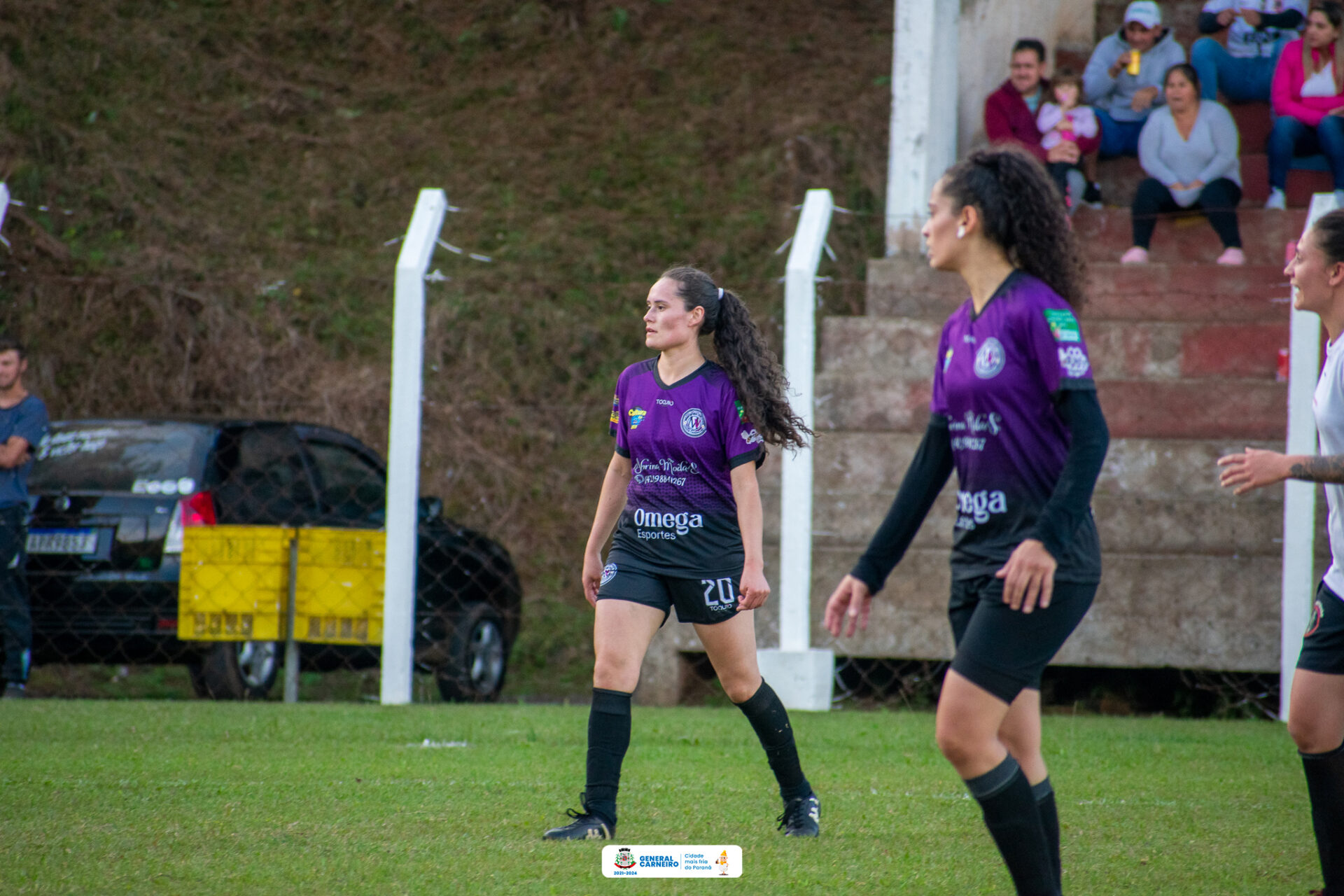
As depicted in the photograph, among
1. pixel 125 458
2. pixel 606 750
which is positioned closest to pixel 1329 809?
pixel 606 750

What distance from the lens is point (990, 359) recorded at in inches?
140

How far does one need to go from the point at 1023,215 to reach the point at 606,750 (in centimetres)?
223

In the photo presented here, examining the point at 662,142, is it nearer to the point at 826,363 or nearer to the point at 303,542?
the point at 826,363

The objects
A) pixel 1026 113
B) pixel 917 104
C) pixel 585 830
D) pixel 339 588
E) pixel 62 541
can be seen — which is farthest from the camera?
pixel 1026 113

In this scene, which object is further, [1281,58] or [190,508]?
[1281,58]

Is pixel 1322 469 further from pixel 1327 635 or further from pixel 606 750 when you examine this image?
pixel 606 750

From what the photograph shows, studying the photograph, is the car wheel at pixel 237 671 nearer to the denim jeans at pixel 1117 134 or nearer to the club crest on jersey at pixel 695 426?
the club crest on jersey at pixel 695 426

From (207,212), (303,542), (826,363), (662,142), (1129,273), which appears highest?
(662,142)

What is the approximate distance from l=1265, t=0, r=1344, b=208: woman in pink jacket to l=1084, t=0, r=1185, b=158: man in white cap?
104 centimetres

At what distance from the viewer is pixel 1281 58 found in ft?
38.6

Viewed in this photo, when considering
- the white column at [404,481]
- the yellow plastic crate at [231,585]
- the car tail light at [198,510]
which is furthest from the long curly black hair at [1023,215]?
the car tail light at [198,510]

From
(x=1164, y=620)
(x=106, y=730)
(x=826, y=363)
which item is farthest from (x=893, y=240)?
(x=106, y=730)

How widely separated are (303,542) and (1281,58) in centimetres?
853

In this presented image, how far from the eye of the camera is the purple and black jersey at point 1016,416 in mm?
3455
